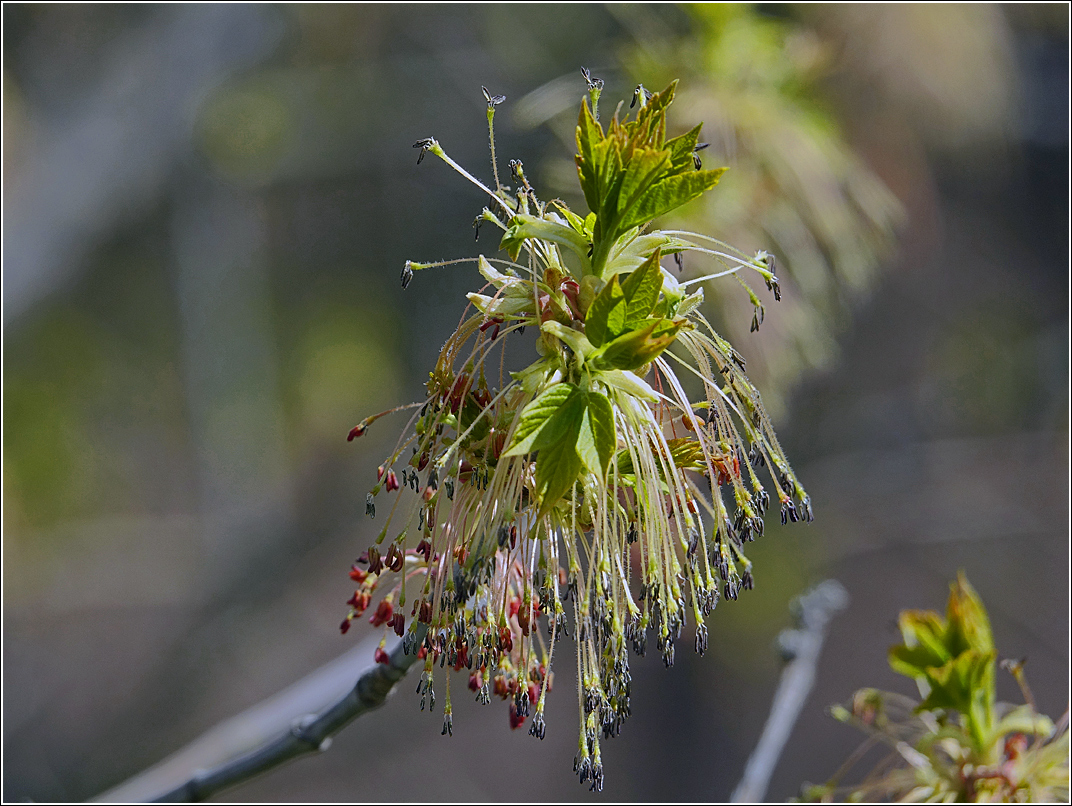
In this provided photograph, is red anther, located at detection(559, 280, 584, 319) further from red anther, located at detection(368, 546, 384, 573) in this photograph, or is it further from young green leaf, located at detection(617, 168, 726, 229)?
red anther, located at detection(368, 546, 384, 573)

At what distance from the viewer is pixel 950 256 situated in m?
3.05

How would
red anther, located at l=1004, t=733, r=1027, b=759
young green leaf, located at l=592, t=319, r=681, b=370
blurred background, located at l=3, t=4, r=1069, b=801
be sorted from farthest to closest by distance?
blurred background, located at l=3, t=4, r=1069, b=801 < red anther, located at l=1004, t=733, r=1027, b=759 < young green leaf, located at l=592, t=319, r=681, b=370

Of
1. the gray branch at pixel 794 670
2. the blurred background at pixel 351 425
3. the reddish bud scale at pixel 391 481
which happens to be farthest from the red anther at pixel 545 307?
the blurred background at pixel 351 425

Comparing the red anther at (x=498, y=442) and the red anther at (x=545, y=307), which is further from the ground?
the red anther at (x=545, y=307)

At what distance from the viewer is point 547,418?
15.5 inches

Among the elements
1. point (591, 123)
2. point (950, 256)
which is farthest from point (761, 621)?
point (591, 123)

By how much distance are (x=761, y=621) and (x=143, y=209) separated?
95.8 inches

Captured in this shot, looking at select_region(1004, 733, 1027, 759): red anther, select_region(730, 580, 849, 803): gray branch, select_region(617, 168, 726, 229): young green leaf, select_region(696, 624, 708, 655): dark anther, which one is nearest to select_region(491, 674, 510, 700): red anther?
select_region(696, 624, 708, 655): dark anther

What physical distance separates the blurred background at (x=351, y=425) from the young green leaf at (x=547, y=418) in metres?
2.08

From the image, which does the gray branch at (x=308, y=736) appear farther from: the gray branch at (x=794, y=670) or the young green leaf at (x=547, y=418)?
the gray branch at (x=794, y=670)

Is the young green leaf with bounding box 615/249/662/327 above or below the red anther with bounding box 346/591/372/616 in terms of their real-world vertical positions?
above

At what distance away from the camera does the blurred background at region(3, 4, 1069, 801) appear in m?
2.69

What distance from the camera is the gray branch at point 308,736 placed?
46cm

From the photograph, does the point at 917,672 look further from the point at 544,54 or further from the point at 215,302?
the point at 215,302
